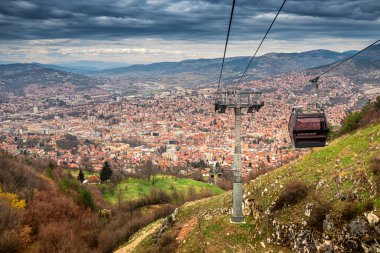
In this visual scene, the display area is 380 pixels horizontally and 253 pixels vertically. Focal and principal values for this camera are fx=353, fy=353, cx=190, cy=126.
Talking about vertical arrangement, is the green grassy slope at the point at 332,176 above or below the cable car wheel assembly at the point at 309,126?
below

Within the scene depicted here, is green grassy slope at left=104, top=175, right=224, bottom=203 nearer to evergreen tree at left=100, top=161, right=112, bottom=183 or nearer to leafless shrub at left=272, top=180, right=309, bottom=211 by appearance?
evergreen tree at left=100, top=161, right=112, bottom=183

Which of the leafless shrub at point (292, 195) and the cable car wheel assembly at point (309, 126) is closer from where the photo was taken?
the cable car wheel assembly at point (309, 126)

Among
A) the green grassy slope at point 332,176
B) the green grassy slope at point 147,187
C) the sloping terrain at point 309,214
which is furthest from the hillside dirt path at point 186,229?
the green grassy slope at point 147,187

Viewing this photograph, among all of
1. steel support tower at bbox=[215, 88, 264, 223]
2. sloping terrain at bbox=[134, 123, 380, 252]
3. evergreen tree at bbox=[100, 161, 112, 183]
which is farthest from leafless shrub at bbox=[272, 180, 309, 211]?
evergreen tree at bbox=[100, 161, 112, 183]

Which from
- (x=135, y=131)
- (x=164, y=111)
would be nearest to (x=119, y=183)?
(x=135, y=131)

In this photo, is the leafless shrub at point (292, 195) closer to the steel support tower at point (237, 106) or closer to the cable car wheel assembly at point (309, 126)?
the steel support tower at point (237, 106)

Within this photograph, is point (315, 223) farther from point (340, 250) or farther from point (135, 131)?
point (135, 131)
